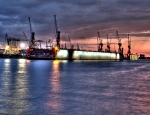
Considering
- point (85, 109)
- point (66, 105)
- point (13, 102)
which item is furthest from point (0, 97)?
point (85, 109)

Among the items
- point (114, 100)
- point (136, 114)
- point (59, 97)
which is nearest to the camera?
point (136, 114)

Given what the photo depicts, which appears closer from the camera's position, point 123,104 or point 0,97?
point 123,104

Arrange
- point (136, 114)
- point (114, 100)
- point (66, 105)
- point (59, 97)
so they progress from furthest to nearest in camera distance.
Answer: point (59, 97) → point (114, 100) → point (66, 105) → point (136, 114)

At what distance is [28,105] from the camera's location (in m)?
18.1

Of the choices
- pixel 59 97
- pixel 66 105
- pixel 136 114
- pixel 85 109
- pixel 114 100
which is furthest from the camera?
pixel 59 97

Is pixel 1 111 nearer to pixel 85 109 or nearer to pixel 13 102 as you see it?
pixel 13 102

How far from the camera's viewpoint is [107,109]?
17.2m

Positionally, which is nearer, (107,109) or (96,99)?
Answer: (107,109)

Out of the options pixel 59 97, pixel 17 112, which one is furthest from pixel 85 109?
pixel 59 97

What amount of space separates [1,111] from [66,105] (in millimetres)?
3779

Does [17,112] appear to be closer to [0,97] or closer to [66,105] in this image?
[66,105]

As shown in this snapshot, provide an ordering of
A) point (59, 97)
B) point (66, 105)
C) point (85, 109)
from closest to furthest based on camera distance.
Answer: point (85, 109)
point (66, 105)
point (59, 97)

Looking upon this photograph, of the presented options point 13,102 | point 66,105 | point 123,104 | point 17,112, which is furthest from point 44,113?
point 123,104

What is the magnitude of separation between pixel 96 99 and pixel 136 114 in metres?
5.35
